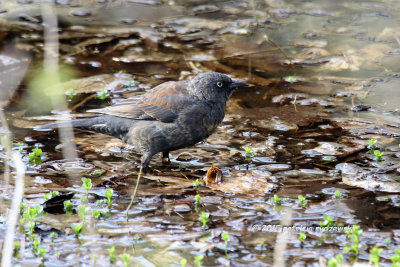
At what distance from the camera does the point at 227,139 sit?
7.27 metres

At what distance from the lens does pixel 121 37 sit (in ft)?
35.4

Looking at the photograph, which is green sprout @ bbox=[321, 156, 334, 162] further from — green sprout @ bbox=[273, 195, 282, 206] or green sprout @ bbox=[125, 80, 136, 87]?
green sprout @ bbox=[125, 80, 136, 87]

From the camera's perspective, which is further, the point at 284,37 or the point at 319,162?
the point at 284,37

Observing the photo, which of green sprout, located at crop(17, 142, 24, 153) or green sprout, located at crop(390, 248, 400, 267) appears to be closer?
green sprout, located at crop(390, 248, 400, 267)

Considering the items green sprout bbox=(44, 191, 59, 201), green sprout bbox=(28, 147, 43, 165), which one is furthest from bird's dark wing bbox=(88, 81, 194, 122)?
Result: green sprout bbox=(44, 191, 59, 201)

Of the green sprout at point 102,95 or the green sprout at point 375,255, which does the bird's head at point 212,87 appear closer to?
the green sprout at point 102,95

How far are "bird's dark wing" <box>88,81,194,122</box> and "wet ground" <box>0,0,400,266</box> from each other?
1.81 feet

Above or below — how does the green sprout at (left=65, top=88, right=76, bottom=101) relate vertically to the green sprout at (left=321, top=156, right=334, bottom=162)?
above

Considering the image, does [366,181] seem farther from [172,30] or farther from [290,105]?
[172,30]

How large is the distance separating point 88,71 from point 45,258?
534cm

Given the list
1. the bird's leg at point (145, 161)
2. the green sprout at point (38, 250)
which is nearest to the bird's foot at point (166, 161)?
the bird's leg at point (145, 161)

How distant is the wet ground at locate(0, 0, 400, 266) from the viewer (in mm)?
4801

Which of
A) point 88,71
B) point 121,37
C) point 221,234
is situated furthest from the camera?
point 121,37

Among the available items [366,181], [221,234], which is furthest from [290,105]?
[221,234]
